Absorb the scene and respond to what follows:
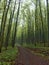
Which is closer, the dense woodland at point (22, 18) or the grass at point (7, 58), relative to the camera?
the grass at point (7, 58)

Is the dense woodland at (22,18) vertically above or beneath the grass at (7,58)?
above

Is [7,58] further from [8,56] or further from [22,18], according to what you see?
[22,18]

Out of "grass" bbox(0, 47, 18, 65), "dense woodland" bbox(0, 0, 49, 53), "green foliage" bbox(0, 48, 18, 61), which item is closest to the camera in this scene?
"grass" bbox(0, 47, 18, 65)

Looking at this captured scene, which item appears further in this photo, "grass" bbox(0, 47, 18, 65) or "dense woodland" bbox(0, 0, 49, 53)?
"dense woodland" bbox(0, 0, 49, 53)

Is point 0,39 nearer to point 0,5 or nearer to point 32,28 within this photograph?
point 0,5

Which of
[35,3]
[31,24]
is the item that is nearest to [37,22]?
[35,3]

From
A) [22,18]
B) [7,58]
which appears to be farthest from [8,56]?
[22,18]

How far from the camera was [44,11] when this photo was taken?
4978cm

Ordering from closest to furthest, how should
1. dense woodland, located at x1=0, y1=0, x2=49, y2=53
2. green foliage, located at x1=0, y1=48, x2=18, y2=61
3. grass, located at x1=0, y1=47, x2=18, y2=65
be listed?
grass, located at x1=0, y1=47, x2=18, y2=65, green foliage, located at x1=0, y1=48, x2=18, y2=61, dense woodland, located at x1=0, y1=0, x2=49, y2=53

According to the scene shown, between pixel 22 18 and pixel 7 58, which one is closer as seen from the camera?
pixel 7 58

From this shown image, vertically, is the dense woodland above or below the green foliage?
above

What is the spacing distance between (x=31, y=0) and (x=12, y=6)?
21.6 feet

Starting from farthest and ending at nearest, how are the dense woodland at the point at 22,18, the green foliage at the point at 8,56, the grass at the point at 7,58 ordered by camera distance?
the dense woodland at the point at 22,18 → the green foliage at the point at 8,56 → the grass at the point at 7,58

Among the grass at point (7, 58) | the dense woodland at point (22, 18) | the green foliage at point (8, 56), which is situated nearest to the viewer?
the grass at point (7, 58)
